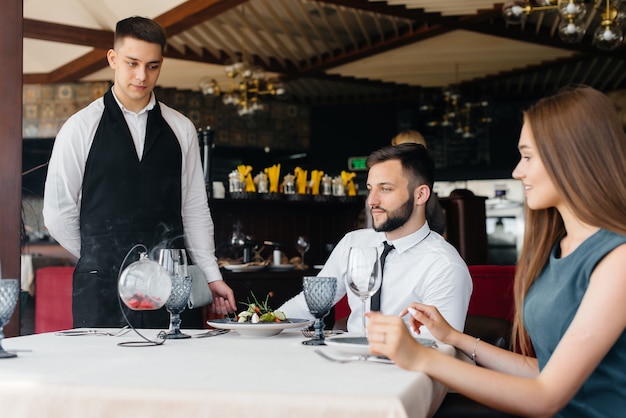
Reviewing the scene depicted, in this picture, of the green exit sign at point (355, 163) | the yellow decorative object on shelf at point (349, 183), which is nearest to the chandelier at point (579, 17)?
the yellow decorative object on shelf at point (349, 183)

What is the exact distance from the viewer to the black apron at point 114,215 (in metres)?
2.51

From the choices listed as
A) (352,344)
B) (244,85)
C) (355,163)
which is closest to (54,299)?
(244,85)

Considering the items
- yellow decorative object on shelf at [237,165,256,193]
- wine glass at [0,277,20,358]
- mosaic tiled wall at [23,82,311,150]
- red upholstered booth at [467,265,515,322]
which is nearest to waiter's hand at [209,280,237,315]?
wine glass at [0,277,20,358]

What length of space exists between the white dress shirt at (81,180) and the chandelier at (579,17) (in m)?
3.40

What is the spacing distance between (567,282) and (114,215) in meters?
1.64

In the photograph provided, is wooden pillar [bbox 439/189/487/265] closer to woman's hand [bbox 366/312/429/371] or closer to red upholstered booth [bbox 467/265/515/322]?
red upholstered booth [bbox 467/265/515/322]

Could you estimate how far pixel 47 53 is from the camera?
912cm

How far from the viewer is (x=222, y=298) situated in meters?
2.49

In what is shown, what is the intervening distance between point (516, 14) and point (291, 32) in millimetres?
3848

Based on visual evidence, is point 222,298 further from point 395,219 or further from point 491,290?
point 491,290

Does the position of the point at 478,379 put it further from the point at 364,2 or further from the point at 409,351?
the point at 364,2

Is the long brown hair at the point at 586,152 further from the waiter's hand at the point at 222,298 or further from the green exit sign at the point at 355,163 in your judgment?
the green exit sign at the point at 355,163

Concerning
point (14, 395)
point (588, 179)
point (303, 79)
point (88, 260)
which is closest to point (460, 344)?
point (588, 179)

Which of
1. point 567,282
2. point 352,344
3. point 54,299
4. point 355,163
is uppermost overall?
point 355,163
